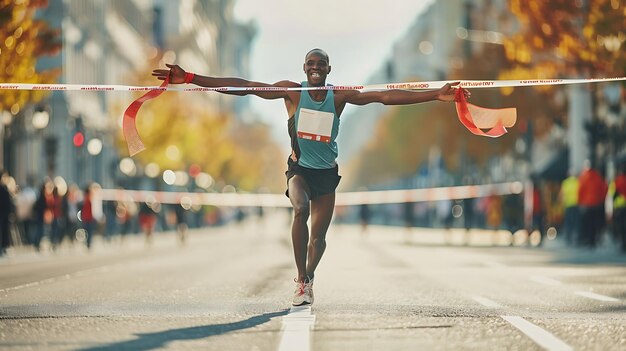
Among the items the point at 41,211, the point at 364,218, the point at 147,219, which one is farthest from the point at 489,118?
the point at 364,218

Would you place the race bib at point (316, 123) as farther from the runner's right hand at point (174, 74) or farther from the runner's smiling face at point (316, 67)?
the runner's right hand at point (174, 74)

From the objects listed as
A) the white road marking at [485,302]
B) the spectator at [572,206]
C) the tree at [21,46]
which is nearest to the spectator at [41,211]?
the tree at [21,46]

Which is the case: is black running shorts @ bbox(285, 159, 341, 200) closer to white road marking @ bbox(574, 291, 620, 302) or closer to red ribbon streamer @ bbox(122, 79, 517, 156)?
red ribbon streamer @ bbox(122, 79, 517, 156)

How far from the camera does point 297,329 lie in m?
9.07

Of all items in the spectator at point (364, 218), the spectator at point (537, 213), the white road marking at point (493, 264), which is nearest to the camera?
the white road marking at point (493, 264)

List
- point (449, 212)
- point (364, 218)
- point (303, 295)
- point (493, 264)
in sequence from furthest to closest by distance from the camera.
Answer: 1. point (364, 218)
2. point (449, 212)
3. point (493, 264)
4. point (303, 295)

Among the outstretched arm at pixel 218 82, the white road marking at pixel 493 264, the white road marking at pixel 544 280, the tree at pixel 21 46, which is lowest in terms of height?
the white road marking at pixel 493 264

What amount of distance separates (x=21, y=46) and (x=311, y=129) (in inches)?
757

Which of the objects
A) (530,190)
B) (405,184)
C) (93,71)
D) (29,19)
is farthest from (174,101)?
(405,184)

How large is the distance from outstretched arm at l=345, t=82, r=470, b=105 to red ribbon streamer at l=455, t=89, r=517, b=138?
0.15m

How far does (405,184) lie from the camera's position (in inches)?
4803

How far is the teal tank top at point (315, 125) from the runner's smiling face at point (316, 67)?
0.13m

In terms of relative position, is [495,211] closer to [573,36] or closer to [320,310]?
[573,36]

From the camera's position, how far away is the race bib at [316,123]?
427 inches
